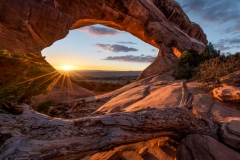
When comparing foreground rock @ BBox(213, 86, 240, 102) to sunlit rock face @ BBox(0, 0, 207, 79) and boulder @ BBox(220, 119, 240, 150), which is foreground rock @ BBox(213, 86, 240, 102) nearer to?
boulder @ BBox(220, 119, 240, 150)

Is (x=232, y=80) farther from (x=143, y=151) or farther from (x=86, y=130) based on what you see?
(x=86, y=130)

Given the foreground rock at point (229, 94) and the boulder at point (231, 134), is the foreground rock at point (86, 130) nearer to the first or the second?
the boulder at point (231, 134)

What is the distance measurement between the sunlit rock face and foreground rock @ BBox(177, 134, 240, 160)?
47.3 ft

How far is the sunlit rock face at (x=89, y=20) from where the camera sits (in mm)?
13867

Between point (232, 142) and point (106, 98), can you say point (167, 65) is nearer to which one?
point (106, 98)

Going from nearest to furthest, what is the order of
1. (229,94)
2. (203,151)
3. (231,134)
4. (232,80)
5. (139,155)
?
(203,151) → (139,155) → (231,134) → (229,94) → (232,80)

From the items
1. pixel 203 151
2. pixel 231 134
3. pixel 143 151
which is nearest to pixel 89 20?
pixel 143 151

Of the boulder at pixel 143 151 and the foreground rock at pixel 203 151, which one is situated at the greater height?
the foreground rock at pixel 203 151

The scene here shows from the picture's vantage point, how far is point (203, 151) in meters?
3.12

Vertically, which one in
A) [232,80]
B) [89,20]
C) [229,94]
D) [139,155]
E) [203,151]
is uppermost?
[89,20]

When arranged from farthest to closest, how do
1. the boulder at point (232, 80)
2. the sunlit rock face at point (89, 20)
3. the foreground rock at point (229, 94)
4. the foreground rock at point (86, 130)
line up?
the sunlit rock face at point (89, 20)
the boulder at point (232, 80)
the foreground rock at point (229, 94)
the foreground rock at point (86, 130)

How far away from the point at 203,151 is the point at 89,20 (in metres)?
20.4

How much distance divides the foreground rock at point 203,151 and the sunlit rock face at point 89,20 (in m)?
14.4

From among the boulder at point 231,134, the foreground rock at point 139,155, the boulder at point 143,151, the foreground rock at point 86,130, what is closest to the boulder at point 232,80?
the boulder at point 231,134
